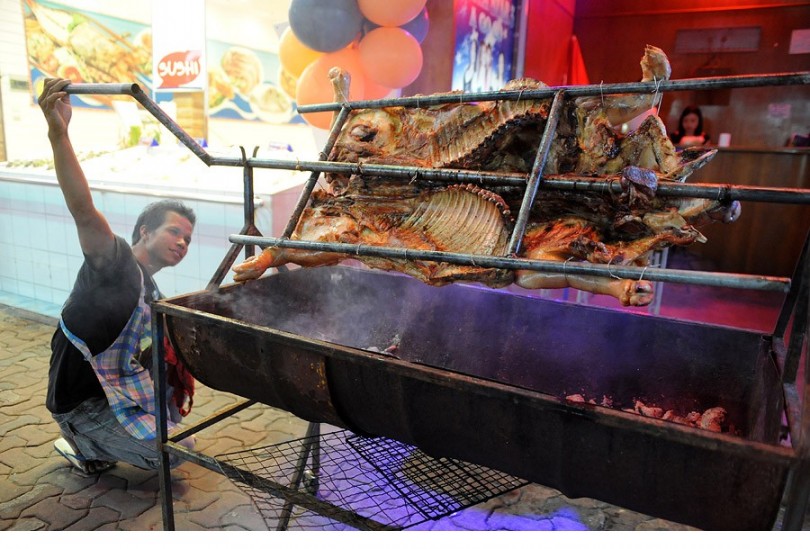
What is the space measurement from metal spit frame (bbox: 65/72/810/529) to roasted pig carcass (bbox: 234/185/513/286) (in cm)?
9

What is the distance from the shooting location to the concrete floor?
108 inches

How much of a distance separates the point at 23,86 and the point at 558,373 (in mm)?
5531

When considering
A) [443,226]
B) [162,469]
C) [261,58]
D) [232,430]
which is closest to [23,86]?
[261,58]

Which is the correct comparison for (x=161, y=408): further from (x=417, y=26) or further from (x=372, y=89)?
(x=417, y=26)

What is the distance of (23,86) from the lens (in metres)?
5.18

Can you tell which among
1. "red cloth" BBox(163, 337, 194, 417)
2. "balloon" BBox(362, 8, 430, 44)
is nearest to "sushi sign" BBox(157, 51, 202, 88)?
"balloon" BBox(362, 8, 430, 44)

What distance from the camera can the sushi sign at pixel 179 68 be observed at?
503cm

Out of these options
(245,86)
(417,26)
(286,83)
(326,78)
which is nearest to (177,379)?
(326,78)

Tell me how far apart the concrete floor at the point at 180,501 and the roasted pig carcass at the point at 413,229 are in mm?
1260

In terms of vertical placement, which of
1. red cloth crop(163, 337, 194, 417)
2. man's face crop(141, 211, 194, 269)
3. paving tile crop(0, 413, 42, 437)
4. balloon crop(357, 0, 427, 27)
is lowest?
paving tile crop(0, 413, 42, 437)

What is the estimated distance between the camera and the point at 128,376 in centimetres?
282

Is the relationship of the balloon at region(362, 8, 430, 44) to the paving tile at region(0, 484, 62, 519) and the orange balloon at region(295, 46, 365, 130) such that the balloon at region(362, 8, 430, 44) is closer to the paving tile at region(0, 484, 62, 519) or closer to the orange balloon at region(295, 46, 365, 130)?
the orange balloon at region(295, 46, 365, 130)

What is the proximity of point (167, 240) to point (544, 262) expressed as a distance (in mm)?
2315

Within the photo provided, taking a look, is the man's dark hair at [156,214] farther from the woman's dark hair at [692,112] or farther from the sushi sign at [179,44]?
the woman's dark hair at [692,112]
